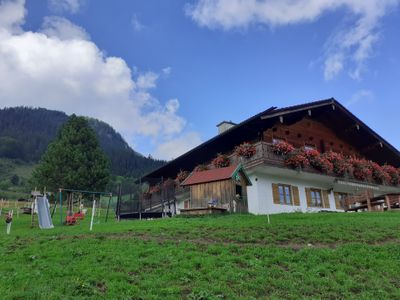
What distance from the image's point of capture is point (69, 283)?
26.6ft

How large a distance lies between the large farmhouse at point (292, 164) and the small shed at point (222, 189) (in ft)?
0.17

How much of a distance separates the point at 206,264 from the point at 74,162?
3272 cm

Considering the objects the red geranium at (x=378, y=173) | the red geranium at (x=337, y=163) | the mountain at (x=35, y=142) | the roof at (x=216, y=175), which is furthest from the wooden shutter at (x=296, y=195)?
the mountain at (x=35, y=142)

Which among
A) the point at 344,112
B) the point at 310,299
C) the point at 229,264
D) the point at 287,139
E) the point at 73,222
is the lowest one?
the point at 310,299

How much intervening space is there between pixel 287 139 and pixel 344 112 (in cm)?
537

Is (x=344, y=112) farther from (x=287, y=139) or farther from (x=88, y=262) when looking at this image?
(x=88, y=262)

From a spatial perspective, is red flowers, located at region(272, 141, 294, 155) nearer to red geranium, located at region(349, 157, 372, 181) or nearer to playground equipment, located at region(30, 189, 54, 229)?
A: red geranium, located at region(349, 157, 372, 181)

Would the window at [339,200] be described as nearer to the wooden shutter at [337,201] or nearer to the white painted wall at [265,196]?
the wooden shutter at [337,201]

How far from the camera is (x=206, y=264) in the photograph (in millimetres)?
9609

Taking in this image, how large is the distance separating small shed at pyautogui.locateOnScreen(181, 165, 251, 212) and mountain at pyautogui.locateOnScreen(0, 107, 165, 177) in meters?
35.8

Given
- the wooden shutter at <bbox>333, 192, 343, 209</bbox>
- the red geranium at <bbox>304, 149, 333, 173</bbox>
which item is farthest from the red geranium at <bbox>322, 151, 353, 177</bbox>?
the wooden shutter at <bbox>333, 192, 343, 209</bbox>

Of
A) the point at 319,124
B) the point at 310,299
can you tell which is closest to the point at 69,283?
the point at 310,299

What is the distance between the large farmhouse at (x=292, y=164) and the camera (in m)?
22.6

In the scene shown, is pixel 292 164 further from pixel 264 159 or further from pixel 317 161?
pixel 264 159
